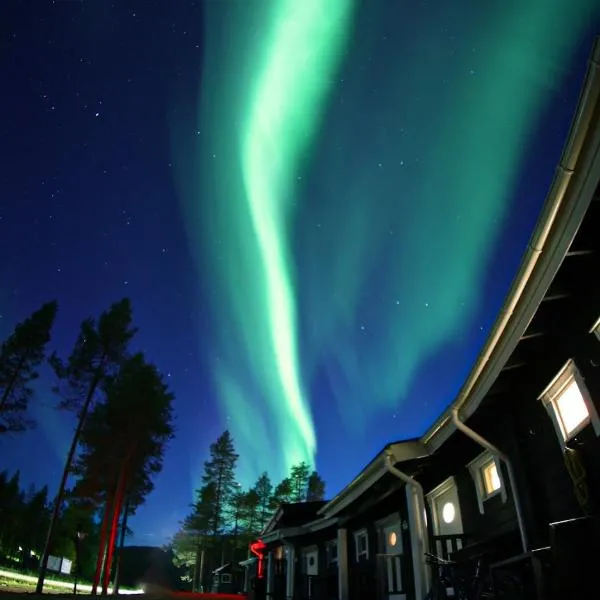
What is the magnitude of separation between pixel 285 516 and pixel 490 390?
61.6 ft

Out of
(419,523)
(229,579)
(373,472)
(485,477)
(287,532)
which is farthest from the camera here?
(229,579)

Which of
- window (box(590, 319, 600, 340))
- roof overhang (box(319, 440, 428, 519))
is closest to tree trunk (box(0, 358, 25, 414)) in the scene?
roof overhang (box(319, 440, 428, 519))

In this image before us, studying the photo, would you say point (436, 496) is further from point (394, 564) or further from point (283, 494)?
point (283, 494)

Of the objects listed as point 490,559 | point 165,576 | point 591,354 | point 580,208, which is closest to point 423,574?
point 490,559

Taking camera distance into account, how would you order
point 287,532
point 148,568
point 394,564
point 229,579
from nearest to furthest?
point 394,564
point 287,532
point 229,579
point 148,568

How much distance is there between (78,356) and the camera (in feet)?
95.9

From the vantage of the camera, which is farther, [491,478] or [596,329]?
[491,478]

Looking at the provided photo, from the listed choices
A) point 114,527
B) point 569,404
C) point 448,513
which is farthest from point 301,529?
point 569,404

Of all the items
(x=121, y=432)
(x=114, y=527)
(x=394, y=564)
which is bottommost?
(x=394, y=564)

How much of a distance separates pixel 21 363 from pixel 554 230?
3036 centimetres

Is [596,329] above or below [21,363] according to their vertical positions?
below

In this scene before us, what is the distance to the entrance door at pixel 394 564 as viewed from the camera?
1155 cm

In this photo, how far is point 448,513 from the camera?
33.3 feet

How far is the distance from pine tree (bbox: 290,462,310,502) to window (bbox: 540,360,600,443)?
5647 centimetres
